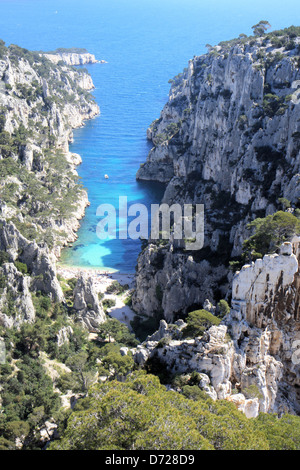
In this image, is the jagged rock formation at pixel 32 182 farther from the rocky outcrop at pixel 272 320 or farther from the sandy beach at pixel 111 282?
the rocky outcrop at pixel 272 320

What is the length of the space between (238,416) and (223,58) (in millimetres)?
56296

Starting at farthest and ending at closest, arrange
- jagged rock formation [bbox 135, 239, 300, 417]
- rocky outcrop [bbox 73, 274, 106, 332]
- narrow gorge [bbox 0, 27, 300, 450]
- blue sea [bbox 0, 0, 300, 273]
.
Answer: blue sea [bbox 0, 0, 300, 273] < rocky outcrop [bbox 73, 274, 106, 332] < jagged rock formation [bbox 135, 239, 300, 417] < narrow gorge [bbox 0, 27, 300, 450]

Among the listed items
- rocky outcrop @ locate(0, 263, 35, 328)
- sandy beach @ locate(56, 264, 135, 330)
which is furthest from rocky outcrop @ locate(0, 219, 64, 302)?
sandy beach @ locate(56, 264, 135, 330)

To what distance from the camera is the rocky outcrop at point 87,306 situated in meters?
48.6

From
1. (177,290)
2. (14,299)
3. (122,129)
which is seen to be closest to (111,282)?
(177,290)

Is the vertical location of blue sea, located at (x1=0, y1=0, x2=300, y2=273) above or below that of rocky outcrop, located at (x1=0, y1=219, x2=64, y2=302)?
above

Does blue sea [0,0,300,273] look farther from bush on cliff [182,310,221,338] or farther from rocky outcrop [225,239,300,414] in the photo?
rocky outcrop [225,239,300,414]

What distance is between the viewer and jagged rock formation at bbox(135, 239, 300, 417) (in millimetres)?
29312

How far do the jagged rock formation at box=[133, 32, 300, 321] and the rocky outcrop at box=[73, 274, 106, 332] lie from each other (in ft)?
19.5

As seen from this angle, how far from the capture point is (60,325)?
44.5m

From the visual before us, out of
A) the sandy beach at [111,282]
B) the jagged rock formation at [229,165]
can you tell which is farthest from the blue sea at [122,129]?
the jagged rock formation at [229,165]

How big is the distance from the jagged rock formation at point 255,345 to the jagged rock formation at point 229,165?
13.2 meters

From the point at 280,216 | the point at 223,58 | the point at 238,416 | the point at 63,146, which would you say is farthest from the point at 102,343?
the point at 63,146

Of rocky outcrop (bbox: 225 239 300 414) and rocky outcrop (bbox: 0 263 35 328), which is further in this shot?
rocky outcrop (bbox: 0 263 35 328)
